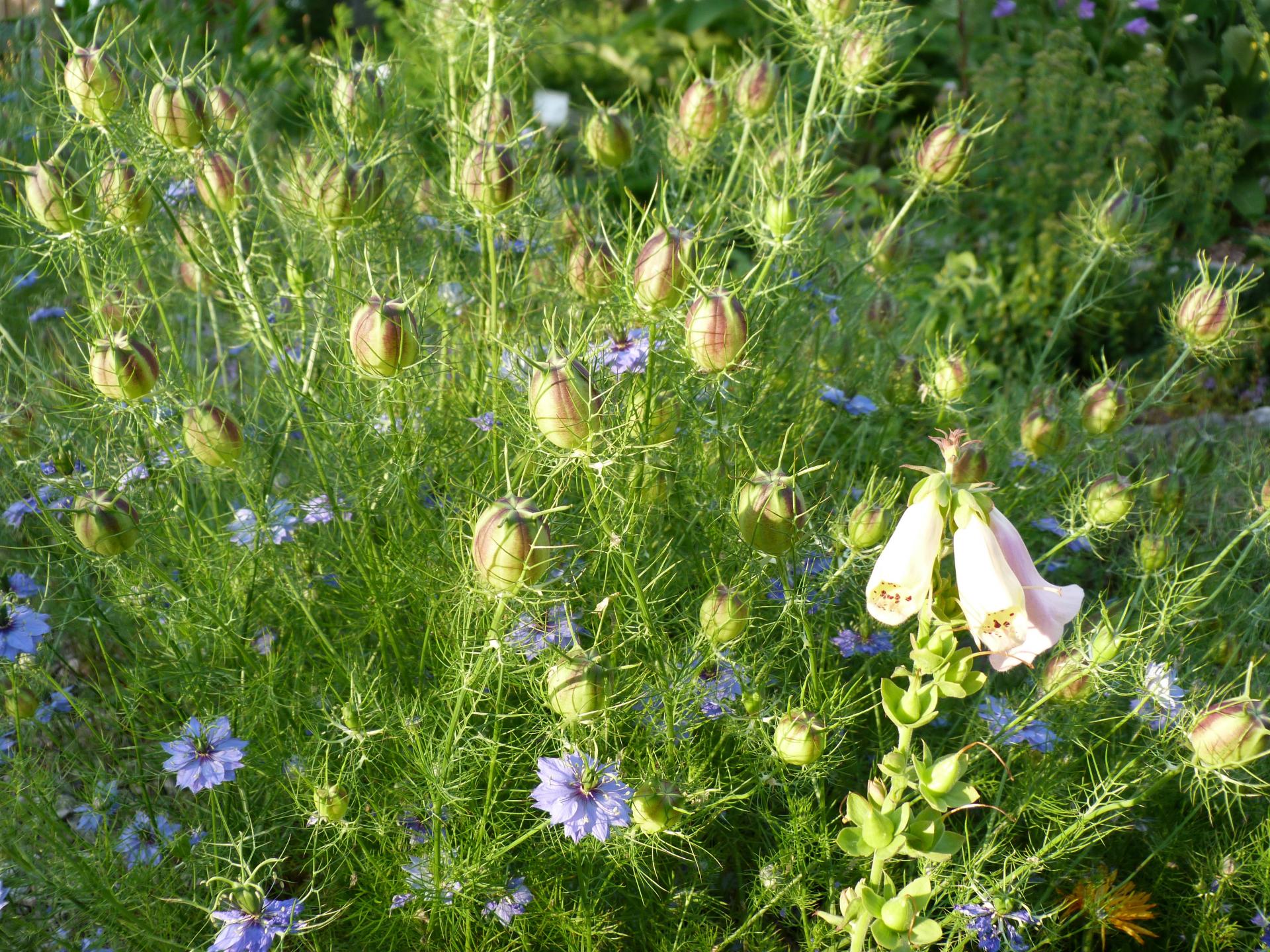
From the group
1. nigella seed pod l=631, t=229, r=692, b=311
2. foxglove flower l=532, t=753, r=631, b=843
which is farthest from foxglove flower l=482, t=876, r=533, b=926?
nigella seed pod l=631, t=229, r=692, b=311

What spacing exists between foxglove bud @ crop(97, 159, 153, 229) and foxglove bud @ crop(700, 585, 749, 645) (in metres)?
1.00

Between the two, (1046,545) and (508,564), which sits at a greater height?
(508,564)

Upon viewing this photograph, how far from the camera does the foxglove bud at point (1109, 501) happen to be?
1.66 m

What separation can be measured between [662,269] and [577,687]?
0.48 m

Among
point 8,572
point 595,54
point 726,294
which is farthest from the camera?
point 595,54

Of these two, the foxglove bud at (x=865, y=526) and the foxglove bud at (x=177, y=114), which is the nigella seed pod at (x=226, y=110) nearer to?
the foxglove bud at (x=177, y=114)

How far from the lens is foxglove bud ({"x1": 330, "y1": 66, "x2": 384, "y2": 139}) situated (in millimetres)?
1781

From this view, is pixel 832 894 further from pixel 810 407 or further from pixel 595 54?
pixel 595 54

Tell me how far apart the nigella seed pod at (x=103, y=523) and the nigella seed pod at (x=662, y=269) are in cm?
74

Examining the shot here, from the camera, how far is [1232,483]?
9.11 feet

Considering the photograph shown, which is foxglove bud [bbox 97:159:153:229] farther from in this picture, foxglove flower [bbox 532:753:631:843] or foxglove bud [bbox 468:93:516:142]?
foxglove flower [bbox 532:753:631:843]

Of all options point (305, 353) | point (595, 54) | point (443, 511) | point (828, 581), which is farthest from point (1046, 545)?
point (595, 54)

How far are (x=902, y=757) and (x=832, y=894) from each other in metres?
0.58

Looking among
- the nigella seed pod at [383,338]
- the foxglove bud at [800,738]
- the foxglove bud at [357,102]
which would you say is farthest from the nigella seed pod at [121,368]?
the foxglove bud at [800,738]
